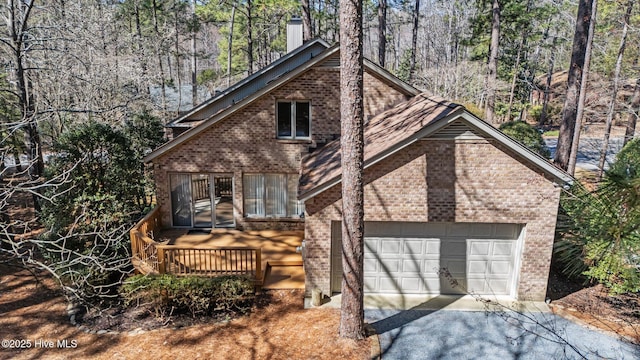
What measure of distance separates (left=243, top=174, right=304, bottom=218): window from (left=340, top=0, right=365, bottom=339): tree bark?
19.0 ft

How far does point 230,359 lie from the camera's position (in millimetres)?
8156

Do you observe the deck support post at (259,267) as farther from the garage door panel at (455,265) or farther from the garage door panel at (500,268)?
the garage door panel at (500,268)

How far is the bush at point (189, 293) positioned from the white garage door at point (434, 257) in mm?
2604

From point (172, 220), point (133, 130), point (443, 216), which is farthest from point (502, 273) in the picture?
point (133, 130)

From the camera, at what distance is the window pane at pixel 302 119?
13.6m

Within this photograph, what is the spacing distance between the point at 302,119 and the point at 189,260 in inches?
243

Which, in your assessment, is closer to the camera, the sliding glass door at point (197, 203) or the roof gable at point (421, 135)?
the roof gable at point (421, 135)

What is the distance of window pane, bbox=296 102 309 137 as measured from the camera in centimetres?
1363

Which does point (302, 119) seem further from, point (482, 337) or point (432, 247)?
point (482, 337)

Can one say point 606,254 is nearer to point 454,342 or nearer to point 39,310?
point 454,342

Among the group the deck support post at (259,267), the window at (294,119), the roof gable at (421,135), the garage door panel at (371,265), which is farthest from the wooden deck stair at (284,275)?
the window at (294,119)

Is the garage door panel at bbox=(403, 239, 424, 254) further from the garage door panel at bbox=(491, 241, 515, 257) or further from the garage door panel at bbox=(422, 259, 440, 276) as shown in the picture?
the garage door panel at bbox=(491, 241, 515, 257)

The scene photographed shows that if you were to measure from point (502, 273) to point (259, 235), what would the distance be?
778 cm

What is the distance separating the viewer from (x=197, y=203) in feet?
46.7
